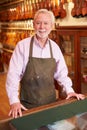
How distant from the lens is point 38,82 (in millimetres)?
2016

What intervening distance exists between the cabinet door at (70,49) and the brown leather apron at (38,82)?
2170 millimetres

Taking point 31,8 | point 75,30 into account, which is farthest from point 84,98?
point 31,8

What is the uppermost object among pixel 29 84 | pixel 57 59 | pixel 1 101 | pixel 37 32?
pixel 37 32

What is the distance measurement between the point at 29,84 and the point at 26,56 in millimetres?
258

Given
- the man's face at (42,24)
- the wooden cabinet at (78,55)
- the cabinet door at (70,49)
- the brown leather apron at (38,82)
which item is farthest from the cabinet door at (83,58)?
the man's face at (42,24)

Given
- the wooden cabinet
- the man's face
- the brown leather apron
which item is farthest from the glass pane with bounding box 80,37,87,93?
the man's face

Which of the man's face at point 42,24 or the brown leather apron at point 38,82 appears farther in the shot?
the brown leather apron at point 38,82

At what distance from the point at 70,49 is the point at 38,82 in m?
2.60

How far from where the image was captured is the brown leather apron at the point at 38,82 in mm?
1996

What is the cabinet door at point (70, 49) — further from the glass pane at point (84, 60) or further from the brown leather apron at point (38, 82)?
the brown leather apron at point (38, 82)

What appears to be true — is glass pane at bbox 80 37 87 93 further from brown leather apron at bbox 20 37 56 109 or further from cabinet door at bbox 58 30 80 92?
brown leather apron at bbox 20 37 56 109

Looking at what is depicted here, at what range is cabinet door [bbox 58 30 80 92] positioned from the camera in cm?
419

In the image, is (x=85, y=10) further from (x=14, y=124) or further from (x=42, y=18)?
(x=14, y=124)

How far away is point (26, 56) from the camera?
6.27 feet
